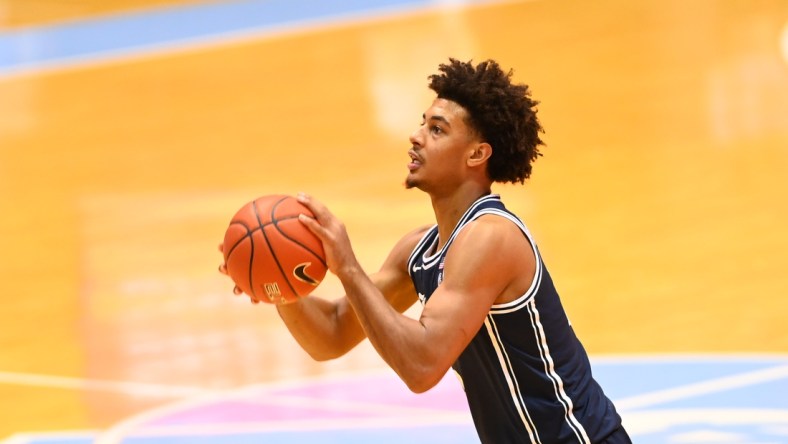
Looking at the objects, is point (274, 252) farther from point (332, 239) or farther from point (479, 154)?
point (479, 154)

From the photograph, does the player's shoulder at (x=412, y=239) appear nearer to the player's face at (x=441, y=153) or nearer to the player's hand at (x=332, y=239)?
the player's face at (x=441, y=153)

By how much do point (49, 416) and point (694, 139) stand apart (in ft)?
20.3

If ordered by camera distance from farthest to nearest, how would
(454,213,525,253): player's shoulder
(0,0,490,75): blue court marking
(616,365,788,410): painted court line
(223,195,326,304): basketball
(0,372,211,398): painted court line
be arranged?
(0,0,490,75): blue court marking < (0,372,211,398): painted court line < (616,365,788,410): painted court line < (223,195,326,304): basketball < (454,213,525,253): player's shoulder

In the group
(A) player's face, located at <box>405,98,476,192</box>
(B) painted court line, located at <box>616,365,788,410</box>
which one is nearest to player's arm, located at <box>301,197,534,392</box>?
(A) player's face, located at <box>405,98,476,192</box>

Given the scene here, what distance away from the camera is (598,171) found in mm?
10617

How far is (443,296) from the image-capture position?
4152 mm

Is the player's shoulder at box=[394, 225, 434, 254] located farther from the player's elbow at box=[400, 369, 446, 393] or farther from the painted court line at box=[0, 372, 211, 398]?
the painted court line at box=[0, 372, 211, 398]

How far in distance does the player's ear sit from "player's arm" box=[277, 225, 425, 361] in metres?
0.56

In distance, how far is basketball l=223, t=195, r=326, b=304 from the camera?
14.7 feet

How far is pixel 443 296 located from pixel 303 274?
1.97 feet

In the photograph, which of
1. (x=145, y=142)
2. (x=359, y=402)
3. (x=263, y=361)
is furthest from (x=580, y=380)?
(x=145, y=142)

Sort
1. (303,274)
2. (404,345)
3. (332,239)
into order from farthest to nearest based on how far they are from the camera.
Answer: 1. (303,274)
2. (332,239)
3. (404,345)

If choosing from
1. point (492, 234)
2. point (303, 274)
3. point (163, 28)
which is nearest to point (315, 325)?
point (303, 274)

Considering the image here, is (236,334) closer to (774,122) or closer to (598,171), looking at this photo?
(598,171)
